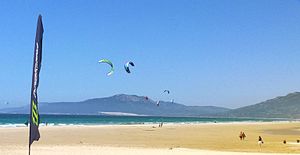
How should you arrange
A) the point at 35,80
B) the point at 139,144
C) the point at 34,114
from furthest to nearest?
the point at 139,144, the point at 35,80, the point at 34,114

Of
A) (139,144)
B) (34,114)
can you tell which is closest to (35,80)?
(34,114)

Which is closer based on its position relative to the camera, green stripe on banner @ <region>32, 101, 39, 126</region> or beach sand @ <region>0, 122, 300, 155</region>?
green stripe on banner @ <region>32, 101, 39, 126</region>

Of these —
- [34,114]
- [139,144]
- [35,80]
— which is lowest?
[139,144]

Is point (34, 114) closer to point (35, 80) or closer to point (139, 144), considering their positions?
point (35, 80)

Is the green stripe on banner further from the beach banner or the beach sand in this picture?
the beach sand

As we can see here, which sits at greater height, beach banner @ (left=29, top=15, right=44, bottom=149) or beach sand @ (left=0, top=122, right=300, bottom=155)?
beach banner @ (left=29, top=15, right=44, bottom=149)

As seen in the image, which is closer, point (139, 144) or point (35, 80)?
point (35, 80)

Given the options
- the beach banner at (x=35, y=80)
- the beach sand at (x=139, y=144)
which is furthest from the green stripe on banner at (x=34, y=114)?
the beach sand at (x=139, y=144)

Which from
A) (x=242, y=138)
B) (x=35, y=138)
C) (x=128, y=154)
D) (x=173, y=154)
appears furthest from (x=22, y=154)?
(x=242, y=138)

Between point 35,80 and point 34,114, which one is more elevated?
point 35,80

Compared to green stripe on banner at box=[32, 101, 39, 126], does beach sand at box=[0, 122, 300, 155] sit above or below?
below

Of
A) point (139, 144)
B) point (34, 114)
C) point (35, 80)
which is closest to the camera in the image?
point (34, 114)

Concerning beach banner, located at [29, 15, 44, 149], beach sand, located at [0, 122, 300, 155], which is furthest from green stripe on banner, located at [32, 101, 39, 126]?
beach sand, located at [0, 122, 300, 155]

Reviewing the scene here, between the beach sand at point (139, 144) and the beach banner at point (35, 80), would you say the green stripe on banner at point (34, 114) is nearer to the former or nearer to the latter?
the beach banner at point (35, 80)
